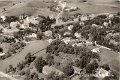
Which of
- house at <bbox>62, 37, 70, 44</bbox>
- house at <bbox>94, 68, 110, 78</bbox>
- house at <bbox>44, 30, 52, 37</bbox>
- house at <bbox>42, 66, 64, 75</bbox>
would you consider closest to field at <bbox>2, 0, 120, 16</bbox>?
house at <bbox>44, 30, 52, 37</bbox>

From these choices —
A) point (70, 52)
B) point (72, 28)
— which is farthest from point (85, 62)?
point (72, 28)

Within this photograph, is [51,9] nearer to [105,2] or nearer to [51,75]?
[105,2]

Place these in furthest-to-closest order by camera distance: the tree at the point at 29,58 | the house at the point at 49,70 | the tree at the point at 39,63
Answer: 1. the tree at the point at 29,58
2. the tree at the point at 39,63
3. the house at the point at 49,70

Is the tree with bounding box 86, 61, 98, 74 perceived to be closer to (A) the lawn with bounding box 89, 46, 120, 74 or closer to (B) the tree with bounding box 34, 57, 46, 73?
(A) the lawn with bounding box 89, 46, 120, 74

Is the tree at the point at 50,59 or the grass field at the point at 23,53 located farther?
the grass field at the point at 23,53

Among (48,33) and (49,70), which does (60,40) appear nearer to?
(48,33)

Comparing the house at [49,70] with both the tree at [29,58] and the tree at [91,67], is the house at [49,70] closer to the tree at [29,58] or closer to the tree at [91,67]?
the tree at [91,67]

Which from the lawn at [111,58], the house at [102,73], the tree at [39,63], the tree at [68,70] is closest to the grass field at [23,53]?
the tree at [39,63]

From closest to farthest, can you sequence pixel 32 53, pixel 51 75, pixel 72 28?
pixel 51 75
pixel 32 53
pixel 72 28
